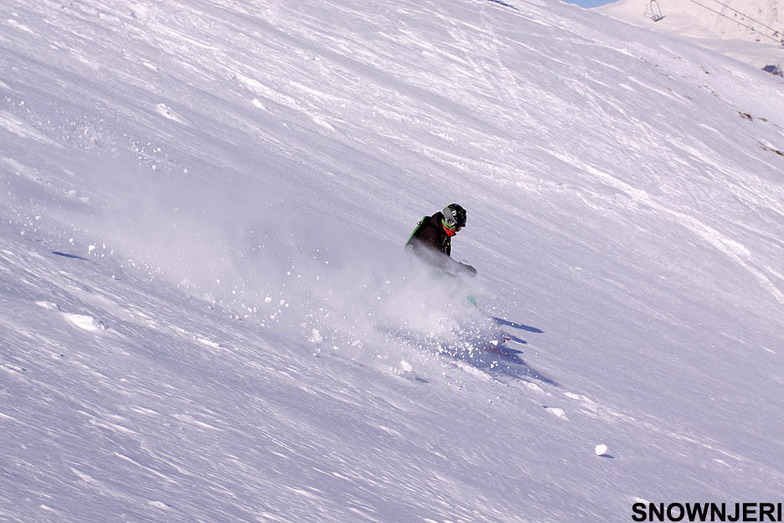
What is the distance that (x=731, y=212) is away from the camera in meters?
23.0

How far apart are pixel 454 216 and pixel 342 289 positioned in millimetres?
1307

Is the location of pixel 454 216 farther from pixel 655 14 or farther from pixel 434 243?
pixel 655 14

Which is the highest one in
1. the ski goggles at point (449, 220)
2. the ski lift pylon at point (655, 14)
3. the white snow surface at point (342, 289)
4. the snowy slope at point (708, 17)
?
the snowy slope at point (708, 17)

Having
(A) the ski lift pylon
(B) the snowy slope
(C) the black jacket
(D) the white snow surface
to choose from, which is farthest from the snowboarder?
(B) the snowy slope

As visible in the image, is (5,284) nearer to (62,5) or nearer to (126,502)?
(126,502)

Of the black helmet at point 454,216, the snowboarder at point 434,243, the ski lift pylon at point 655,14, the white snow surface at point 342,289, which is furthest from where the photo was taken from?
the ski lift pylon at point 655,14

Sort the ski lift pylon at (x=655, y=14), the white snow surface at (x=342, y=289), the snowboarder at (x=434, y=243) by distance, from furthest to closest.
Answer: the ski lift pylon at (x=655, y=14) < the snowboarder at (x=434, y=243) < the white snow surface at (x=342, y=289)

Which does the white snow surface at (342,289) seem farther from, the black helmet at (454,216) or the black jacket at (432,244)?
the black helmet at (454,216)

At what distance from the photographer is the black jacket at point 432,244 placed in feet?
29.5

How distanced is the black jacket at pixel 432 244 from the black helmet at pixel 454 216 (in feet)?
0.29

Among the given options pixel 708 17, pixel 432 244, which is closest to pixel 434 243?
pixel 432 244

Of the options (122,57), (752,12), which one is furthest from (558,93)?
(752,12)

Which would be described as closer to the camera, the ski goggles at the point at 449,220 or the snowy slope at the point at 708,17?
the ski goggles at the point at 449,220

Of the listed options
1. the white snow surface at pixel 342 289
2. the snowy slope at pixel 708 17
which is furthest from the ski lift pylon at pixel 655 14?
the white snow surface at pixel 342 289
